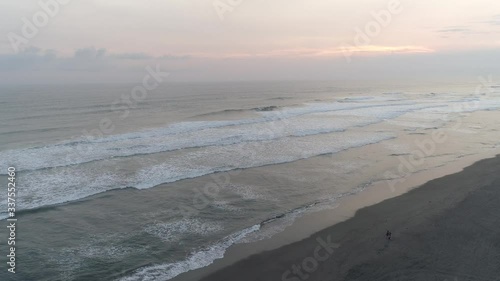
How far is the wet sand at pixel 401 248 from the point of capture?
34.7ft

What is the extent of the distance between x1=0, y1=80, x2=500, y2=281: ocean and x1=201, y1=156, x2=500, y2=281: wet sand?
5.14 feet

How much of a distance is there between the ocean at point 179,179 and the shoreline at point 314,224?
388 millimetres

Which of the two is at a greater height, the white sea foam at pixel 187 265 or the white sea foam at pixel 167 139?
the white sea foam at pixel 167 139

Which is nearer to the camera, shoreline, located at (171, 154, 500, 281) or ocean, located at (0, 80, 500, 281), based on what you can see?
shoreline, located at (171, 154, 500, 281)

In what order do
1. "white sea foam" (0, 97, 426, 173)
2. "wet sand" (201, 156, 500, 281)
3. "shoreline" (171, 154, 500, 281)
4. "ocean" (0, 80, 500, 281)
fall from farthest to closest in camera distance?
"white sea foam" (0, 97, 426, 173), "ocean" (0, 80, 500, 281), "shoreline" (171, 154, 500, 281), "wet sand" (201, 156, 500, 281)

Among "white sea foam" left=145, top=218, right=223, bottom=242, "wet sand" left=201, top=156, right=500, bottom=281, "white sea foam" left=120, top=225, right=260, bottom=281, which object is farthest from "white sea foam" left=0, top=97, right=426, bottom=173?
"wet sand" left=201, top=156, right=500, bottom=281

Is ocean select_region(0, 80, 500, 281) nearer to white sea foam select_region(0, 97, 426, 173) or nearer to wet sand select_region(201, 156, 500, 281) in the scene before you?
white sea foam select_region(0, 97, 426, 173)

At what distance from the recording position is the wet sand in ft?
34.7

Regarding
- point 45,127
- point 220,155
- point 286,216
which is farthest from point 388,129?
point 45,127

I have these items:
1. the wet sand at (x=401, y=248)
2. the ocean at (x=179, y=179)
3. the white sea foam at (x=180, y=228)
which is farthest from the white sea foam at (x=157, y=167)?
the wet sand at (x=401, y=248)

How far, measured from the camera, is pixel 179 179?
63.4 feet

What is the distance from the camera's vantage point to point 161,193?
57.1ft

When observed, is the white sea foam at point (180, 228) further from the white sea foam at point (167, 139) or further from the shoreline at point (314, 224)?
the white sea foam at point (167, 139)

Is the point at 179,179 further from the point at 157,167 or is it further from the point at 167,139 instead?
the point at 167,139
